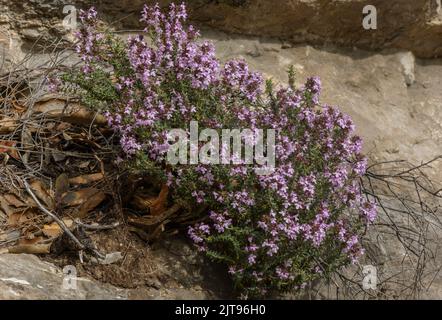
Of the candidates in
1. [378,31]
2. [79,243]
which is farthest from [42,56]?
[378,31]

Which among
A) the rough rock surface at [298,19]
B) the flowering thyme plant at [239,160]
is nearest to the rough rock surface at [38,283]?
the flowering thyme plant at [239,160]

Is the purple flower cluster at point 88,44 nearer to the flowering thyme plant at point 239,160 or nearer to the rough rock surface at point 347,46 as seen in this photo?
the flowering thyme plant at point 239,160

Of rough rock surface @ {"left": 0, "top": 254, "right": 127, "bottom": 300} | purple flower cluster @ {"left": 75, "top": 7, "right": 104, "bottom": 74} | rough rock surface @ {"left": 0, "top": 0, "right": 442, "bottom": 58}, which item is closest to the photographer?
rough rock surface @ {"left": 0, "top": 254, "right": 127, "bottom": 300}

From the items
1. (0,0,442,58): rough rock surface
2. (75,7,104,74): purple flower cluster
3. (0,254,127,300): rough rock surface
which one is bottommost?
(0,254,127,300): rough rock surface

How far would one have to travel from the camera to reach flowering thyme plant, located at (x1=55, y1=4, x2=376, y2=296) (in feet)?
14.0

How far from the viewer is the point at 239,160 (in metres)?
4.22

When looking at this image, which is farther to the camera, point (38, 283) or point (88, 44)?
point (88, 44)

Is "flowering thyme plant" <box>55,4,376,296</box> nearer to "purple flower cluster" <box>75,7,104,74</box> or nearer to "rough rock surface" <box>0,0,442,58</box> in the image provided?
"purple flower cluster" <box>75,7,104,74</box>

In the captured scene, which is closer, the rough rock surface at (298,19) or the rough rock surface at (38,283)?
the rough rock surface at (38,283)

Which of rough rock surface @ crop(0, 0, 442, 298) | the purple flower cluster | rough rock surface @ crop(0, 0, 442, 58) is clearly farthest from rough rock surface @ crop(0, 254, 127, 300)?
rough rock surface @ crop(0, 0, 442, 58)

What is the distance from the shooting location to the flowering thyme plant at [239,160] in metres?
4.27

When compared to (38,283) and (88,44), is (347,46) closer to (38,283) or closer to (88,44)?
(88,44)

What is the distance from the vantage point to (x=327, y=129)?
4.52 meters

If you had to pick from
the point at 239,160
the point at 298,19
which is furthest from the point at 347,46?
the point at 239,160
